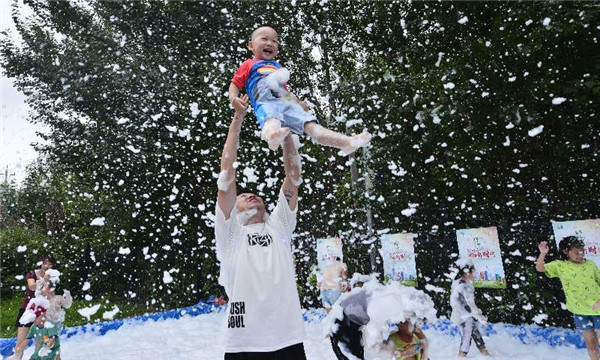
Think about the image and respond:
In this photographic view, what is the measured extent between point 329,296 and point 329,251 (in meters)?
1.71

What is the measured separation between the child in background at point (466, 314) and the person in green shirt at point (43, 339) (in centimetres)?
554

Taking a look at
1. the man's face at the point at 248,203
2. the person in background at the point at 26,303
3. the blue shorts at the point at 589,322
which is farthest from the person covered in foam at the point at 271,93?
the person in background at the point at 26,303

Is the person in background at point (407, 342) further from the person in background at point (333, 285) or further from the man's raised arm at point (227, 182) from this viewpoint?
the person in background at point (333, 285)

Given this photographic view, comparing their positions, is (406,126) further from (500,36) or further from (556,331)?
(556,331)

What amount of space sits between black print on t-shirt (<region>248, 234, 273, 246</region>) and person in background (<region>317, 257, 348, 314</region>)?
228 inches

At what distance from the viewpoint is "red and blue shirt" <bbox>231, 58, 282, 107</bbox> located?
329 centimetres

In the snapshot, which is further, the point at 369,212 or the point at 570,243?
the point at 369,212

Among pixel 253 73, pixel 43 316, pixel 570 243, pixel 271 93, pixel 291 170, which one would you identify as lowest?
pixel 43 316

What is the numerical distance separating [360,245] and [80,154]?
9.35 meters

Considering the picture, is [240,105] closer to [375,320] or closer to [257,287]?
[257,287]

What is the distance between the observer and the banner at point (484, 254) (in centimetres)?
750

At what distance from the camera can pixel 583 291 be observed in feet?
17.5

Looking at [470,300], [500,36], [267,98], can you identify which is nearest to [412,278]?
[470,300]

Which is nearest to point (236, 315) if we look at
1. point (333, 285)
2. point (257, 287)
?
point (257, 287)
